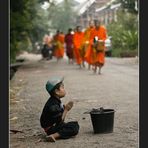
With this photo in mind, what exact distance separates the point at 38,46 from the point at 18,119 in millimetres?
24666

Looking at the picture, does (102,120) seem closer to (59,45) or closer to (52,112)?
(52,112)

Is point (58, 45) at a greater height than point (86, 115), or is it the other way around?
point (58, 45)

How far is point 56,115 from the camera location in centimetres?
593

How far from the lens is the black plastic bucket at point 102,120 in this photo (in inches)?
232

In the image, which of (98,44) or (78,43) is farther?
(78,43)

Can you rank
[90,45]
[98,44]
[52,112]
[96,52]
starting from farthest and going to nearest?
[90,45] → [96,52] → [98,44] → [52,112]

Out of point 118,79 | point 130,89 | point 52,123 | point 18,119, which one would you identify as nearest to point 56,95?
point 52,123

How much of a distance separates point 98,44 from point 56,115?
28.3ft

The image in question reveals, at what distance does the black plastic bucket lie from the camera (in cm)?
588

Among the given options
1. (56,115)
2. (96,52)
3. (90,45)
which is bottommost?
(56,115)

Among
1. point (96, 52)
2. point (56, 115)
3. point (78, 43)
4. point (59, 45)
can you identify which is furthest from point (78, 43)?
point (56, 115)

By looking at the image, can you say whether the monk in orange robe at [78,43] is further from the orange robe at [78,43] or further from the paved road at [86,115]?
the paved road at [86,115]

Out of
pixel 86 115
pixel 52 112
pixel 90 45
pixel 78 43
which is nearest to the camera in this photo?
pixel 52 112

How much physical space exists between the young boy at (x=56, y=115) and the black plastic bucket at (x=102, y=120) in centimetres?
23
